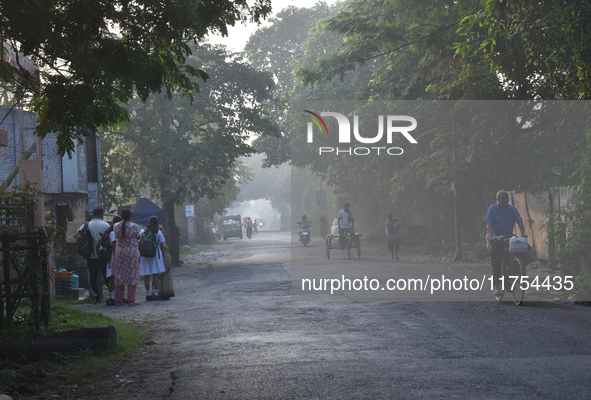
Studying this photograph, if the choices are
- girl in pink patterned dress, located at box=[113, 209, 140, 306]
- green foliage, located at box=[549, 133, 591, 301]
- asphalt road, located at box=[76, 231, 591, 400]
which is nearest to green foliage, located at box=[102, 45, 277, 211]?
girl in pink patterned dress, located at box=[113, 209, 140, 306]

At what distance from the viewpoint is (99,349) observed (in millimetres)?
8320

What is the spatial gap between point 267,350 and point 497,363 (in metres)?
2.47

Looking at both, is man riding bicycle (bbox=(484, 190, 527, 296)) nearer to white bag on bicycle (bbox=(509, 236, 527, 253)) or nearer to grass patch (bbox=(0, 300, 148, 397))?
white bag on bicycle (bbox=(509, 236, 527, 253))

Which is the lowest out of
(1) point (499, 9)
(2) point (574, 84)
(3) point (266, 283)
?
(3) point (266, 283)

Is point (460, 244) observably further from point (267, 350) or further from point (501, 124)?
point (267, 350)

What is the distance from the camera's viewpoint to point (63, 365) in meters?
7.55

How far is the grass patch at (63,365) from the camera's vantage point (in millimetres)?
6613

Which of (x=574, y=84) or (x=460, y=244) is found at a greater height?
(x=574, y=84)

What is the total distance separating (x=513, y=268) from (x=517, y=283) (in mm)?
264

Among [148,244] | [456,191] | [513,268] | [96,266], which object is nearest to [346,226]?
[456,191]

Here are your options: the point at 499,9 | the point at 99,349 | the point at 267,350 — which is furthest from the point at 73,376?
the point at 499,9

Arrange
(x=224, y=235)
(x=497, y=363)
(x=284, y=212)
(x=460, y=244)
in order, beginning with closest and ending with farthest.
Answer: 1. (x=497, y=363)
2. (x=460, y=244)
3. (x=224, y=235)
4. (x=284, y=212)

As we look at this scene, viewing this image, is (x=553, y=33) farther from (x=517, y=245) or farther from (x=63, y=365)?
(x=63, y=365)

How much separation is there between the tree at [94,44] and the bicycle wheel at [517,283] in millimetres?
6271
